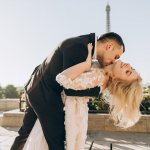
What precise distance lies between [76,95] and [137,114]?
2.31 feet

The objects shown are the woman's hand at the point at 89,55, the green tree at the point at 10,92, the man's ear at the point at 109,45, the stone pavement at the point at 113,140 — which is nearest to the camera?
the woman's hand at the point at 89,55

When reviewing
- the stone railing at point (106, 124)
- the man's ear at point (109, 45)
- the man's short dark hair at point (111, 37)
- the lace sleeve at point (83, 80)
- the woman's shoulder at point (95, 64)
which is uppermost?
the man's short dark hair at point (111, 37)

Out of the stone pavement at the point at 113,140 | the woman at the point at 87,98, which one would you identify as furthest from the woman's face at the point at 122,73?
the stone pavement at the point at 113,140

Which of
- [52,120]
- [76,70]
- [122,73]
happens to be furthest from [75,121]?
[122,73]

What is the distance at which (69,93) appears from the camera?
240 centimetres

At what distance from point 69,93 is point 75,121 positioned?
0.27 meters

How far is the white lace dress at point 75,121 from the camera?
243 cm

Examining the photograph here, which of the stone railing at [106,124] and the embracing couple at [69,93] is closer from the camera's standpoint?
the embracing couple at [69,93]

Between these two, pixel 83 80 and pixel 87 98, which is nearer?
pixel 83 80

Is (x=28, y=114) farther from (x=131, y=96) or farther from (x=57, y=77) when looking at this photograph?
(x=131, y=96)

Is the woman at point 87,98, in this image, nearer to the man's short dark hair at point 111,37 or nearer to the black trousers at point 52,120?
the black trousers at point 52,120

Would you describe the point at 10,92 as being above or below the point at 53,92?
above

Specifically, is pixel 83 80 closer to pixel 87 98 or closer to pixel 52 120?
pixel 87 98

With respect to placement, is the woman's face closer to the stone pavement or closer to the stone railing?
the stone pavement
